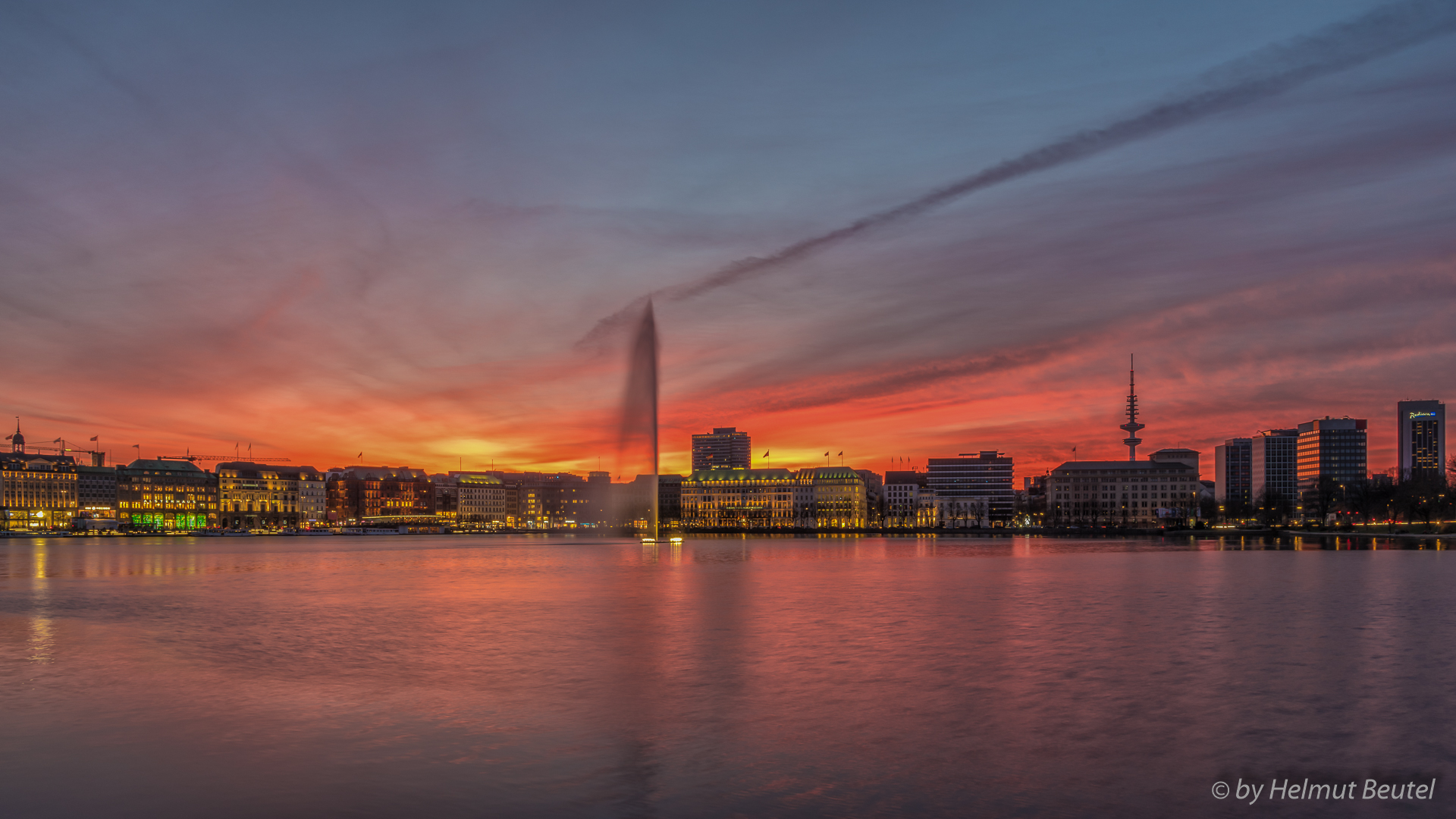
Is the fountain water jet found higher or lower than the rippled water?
higher

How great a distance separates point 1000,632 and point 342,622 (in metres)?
21.6

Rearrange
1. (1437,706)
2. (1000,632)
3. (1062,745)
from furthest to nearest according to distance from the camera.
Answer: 1. (1000,632)
2. (1437,706)
3. (1062,745)

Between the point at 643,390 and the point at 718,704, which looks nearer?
the point at 718,704

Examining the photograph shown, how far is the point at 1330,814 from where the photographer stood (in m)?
12.6

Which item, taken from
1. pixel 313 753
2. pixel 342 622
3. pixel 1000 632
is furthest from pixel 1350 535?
pixel 313 753

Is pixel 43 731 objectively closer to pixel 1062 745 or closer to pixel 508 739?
pixel 508 739

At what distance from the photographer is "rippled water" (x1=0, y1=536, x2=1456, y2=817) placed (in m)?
13.6

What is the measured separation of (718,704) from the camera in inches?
782

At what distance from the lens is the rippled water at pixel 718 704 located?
1359 cm

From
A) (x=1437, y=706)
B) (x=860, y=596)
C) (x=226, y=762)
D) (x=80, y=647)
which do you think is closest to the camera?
(x=226, y=762)

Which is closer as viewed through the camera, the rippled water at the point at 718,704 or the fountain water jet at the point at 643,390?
the rippled water at the point at 718,704

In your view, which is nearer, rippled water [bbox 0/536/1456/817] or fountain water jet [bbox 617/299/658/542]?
rippled water [bbox 0/536/1456/817]

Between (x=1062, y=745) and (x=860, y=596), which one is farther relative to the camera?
(x=860, y=596)

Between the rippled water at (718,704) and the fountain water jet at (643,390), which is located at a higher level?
the fountain water jet at (643,390)
